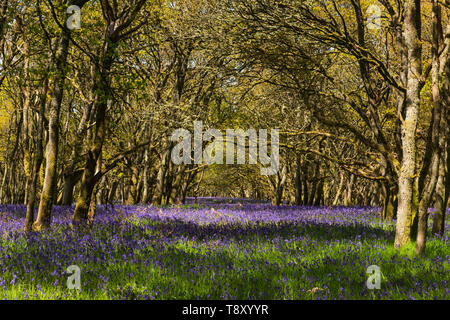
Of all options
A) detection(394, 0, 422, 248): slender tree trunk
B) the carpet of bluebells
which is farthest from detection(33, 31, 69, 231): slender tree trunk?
detection(394, 0, 422, 248): slender tree trunk

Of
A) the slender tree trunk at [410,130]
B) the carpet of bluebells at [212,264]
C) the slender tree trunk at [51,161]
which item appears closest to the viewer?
the carpet of bluebells at [212,264]

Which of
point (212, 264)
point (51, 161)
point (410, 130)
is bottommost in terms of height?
point (212, 264)

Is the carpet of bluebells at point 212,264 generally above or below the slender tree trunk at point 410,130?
below

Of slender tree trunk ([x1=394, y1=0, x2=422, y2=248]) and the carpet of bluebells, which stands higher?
slender tree trunk ([x1=394, y1=0, x2=422, y2=248])

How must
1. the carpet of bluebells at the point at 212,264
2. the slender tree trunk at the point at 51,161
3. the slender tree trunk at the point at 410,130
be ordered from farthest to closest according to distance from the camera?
the slender tree trunk at the point at 51,161 < the slender tree trunk at the point at 410,130 < the carpet of bluebells at the point at 212,264

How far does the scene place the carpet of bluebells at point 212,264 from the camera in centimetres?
410

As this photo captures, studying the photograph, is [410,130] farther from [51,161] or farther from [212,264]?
[51,161]

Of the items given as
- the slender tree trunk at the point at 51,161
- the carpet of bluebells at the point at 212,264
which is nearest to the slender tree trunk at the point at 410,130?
the carpet of bluebells at the point at 212,264

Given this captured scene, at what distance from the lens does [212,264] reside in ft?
17.0

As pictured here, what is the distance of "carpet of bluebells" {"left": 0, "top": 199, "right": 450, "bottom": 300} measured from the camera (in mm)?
4102

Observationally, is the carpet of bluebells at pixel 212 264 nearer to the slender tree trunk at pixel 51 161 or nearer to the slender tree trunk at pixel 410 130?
the slender tree trunk at pixel 51 161

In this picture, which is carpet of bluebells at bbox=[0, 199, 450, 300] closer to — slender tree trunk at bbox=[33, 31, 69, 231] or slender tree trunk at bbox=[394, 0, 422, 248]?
slender tree trunk at bbox=[33, 31, 69, 231]

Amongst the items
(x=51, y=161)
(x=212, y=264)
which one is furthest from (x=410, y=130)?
(x=51, y=161)
